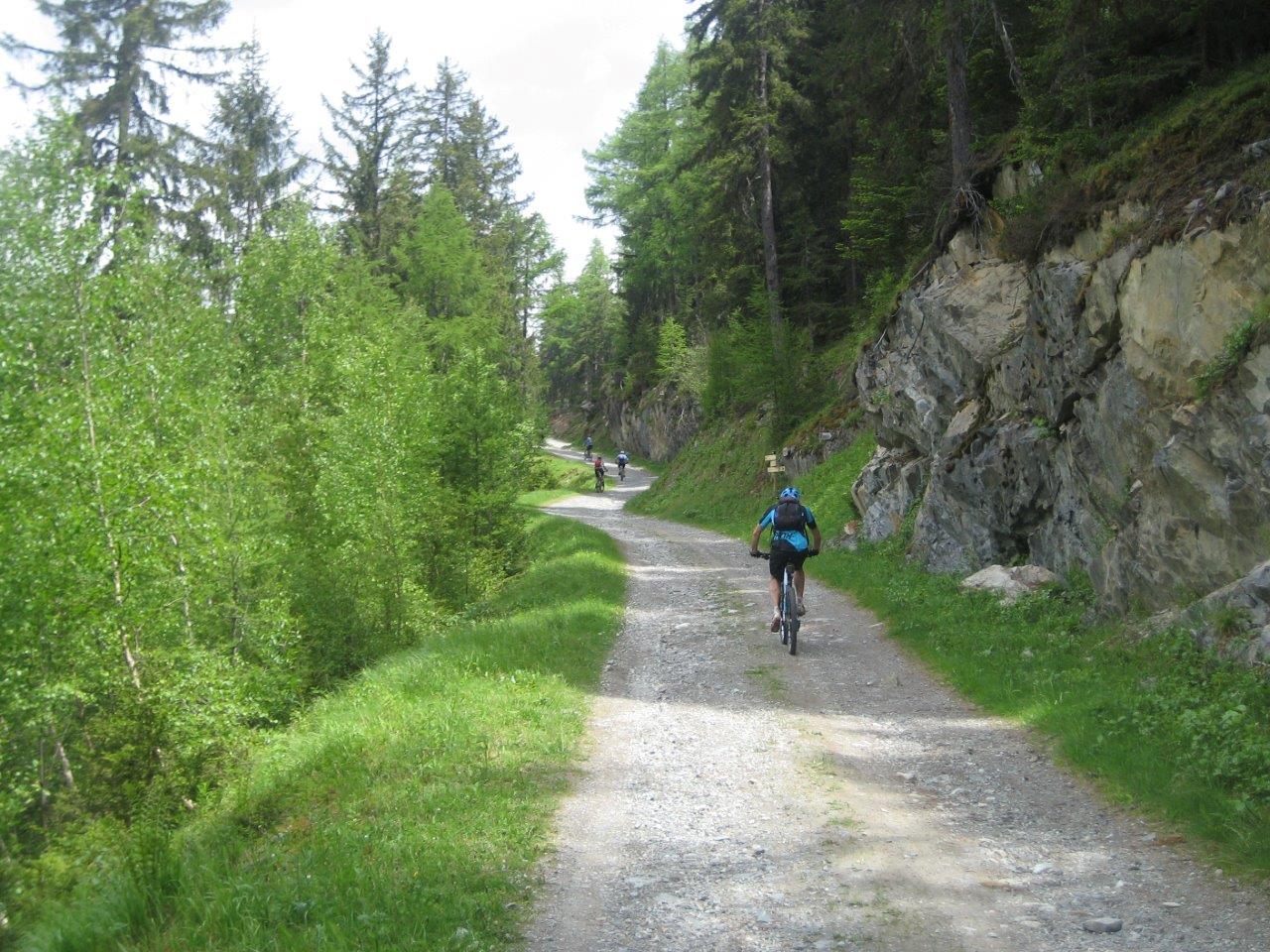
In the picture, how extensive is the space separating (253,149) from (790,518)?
27.6m

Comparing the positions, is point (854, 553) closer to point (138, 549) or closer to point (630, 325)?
point (138, 549)

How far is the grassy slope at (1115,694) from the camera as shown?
19.2 ft

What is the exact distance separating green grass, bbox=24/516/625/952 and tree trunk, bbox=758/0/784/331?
21620mm

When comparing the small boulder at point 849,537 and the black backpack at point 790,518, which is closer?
the black backpack at point 790,518

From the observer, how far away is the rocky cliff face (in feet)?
30.5

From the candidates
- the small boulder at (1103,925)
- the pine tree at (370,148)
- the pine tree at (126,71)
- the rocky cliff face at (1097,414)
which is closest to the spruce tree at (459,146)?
the pine tree at (370,148)

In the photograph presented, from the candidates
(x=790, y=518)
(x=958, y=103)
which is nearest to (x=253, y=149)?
(x=958, y=103)

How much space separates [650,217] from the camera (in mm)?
54062

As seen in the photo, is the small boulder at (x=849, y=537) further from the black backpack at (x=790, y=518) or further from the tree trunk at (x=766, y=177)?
the tree trunk at (x=766, y=177)

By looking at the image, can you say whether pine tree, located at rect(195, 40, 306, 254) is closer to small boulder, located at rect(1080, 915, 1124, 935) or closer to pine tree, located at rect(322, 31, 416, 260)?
pine tree, located at rect(322, 31, 416, 260)

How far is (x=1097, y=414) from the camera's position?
11930mm

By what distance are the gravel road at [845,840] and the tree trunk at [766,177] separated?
2194cm

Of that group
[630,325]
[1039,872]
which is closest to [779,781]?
[1039,872]

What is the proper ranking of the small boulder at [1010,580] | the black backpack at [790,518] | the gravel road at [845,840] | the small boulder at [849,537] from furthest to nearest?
the small boulder at [849,537] → the small boulder at [1010,580] → the black backpack at [790,518] → the gravel road at [845,840]
